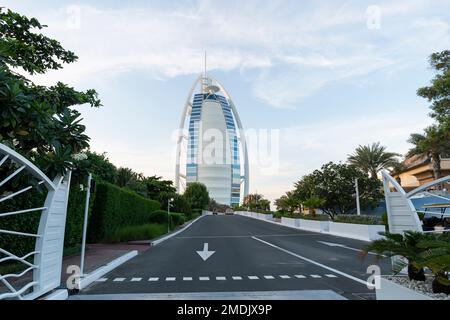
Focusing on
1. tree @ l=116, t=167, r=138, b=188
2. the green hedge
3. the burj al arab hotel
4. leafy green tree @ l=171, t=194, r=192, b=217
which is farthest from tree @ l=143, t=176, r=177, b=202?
the burj al arab hotel

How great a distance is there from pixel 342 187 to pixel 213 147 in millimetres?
123081

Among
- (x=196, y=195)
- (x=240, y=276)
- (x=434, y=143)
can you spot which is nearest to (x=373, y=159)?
(x=434, y=143)

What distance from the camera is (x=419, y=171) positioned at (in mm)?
51156

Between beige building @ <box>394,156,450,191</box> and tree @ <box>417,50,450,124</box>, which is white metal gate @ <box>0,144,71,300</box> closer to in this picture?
tree @ <box>417,50,450,124</box>

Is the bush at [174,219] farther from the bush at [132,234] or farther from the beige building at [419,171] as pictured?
the beige building at [419,171]

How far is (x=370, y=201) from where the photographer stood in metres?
43.9

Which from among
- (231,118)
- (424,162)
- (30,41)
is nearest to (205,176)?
(231,118)

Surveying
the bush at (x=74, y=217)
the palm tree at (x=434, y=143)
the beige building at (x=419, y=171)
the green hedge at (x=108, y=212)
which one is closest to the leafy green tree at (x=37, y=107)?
the bush at (x=74, y=217)

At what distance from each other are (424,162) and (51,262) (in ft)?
176

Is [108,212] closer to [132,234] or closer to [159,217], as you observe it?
[132,234]

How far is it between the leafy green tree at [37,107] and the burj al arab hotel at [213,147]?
142508mm

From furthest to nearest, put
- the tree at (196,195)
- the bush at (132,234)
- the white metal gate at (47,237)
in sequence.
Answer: the tree at (196,195), the bush at (132,234), the white metal gate at (47,237)

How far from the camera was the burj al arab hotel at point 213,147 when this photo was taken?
158250 mm
